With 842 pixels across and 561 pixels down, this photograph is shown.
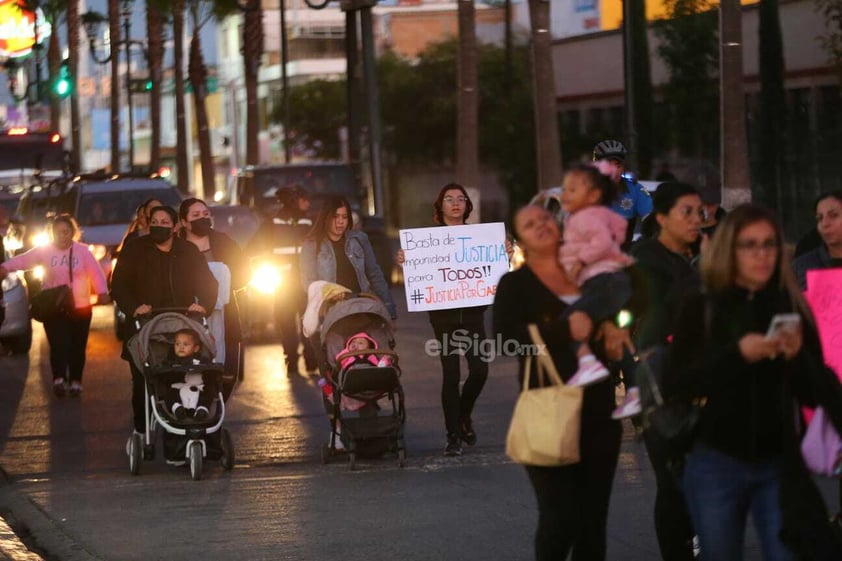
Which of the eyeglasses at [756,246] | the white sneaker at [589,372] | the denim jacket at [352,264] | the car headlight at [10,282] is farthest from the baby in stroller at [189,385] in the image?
the car headlight at [10,282]

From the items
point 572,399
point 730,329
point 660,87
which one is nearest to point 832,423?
point 730,329

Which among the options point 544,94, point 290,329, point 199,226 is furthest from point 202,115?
point 199,226

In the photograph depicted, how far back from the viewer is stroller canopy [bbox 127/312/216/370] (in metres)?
11.4

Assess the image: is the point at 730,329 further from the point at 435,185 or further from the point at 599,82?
the point at 435,185

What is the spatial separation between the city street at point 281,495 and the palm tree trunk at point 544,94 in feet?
42.3

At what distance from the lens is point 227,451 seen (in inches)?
458

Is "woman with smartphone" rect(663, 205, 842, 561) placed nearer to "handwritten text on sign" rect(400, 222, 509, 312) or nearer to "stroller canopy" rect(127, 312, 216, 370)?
"stroller canopy" rect(127, 312, 216, 370)

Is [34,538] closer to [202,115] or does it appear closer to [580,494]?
[580,494]

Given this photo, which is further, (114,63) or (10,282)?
(114,63)

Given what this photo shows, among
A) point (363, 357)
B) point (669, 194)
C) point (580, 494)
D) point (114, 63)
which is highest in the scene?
point (114, 63)

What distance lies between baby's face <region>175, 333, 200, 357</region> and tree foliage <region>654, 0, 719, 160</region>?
28.5 metres

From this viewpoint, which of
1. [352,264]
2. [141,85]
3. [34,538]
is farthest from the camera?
[141,85]

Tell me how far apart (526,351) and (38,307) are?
9.78 metres

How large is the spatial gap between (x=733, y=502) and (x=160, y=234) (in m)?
6.74
